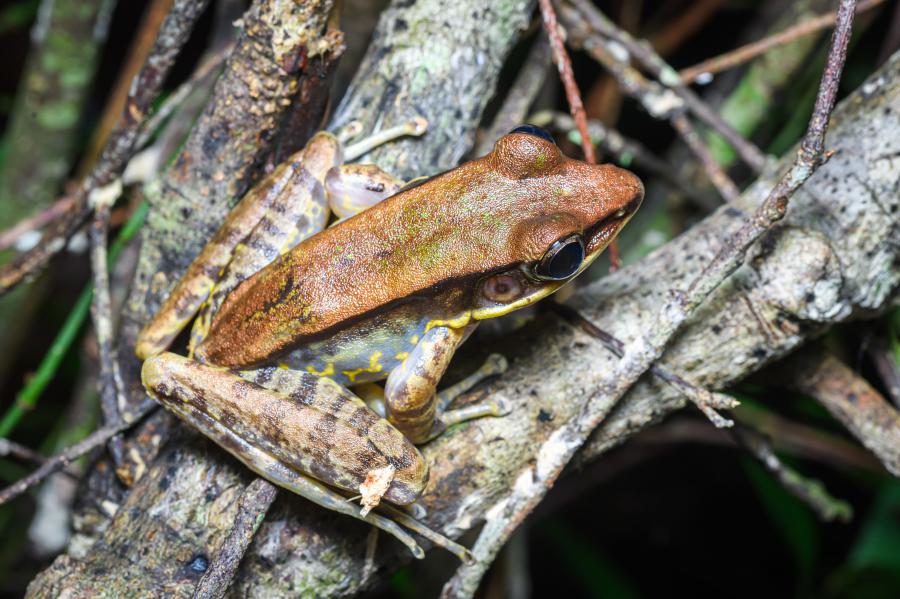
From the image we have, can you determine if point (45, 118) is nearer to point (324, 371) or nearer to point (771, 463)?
point (324, 371)

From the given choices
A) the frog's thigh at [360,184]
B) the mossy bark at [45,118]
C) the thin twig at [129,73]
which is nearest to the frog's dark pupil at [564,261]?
the frog's thigh at [360,184]

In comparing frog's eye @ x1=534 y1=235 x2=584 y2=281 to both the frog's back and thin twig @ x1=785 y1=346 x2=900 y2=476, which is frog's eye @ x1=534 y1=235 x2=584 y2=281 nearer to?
the frog's back

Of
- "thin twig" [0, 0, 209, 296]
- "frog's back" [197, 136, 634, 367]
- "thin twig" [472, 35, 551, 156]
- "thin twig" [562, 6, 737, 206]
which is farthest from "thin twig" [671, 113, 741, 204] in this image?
"thin twig" [0, 0, 209, 296]

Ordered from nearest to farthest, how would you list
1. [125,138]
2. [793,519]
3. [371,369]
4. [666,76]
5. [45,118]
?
[371,369]
[125,138]
[666,76]
[45,118]
[793,519]

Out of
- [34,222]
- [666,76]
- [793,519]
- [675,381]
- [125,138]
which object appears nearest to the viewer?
[675,381]

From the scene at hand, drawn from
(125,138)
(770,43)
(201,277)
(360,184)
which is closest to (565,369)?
(360,184)

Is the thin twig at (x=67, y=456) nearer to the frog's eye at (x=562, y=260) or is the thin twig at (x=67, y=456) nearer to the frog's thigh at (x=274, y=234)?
the frog's thigh at (x=274, y=234)
